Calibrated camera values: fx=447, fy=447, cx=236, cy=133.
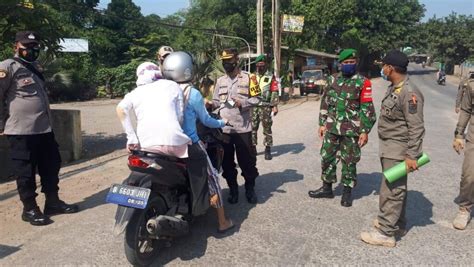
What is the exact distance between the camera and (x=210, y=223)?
462 centimetres

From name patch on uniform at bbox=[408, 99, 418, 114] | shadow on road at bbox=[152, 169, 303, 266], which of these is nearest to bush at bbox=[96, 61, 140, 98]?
shadow on road at bbox=[152, 169, 303, 266]

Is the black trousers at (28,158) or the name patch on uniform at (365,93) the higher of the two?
the name patch on uniform at (365,93)

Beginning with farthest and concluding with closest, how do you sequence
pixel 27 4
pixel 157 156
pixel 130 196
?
1. pixel 27 4
2. pixel 157 156
3. pixel 130 196

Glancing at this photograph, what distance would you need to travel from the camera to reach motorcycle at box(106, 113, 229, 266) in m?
3.48

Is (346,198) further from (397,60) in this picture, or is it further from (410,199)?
(397,60)

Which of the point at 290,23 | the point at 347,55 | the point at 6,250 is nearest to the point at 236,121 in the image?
the point at 347,55

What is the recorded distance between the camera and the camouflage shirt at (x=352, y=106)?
5043 mm


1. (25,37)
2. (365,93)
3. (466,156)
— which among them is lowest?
(466,156)

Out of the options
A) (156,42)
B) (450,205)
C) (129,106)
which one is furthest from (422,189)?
(156,42)

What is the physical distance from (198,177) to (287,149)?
203 inches

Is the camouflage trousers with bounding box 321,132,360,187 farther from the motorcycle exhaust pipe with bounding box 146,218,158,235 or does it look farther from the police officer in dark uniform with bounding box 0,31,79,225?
the police officer in dark uniform with bounding box 0,31,79,225

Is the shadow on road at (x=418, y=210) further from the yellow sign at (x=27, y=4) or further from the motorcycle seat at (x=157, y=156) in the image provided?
the yellow sign at (x=27, y=4)

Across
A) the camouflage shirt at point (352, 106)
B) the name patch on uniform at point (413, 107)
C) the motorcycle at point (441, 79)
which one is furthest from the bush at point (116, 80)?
the motorcycle at point (441, 79)

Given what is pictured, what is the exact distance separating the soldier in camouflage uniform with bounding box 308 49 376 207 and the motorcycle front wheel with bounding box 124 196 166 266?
2.36 m
